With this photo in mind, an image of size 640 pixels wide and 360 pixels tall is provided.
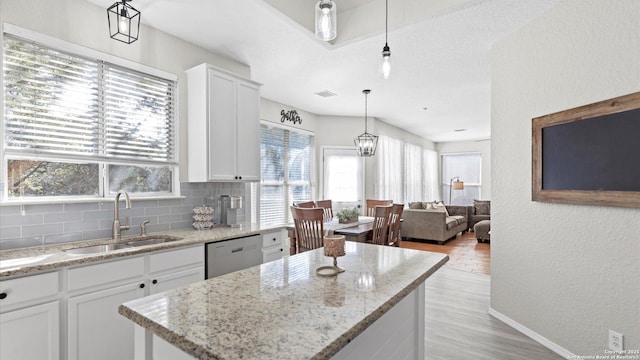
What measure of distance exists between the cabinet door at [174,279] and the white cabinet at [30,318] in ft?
1.81

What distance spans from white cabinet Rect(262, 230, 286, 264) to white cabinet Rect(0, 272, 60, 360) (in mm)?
1621

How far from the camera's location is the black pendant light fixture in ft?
7.47

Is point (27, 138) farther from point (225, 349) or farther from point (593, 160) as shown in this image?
point (593, 160)

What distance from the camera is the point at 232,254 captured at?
2756 millimetres

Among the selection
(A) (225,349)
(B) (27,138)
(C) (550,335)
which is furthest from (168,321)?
(C) (550,335)

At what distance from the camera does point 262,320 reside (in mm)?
973

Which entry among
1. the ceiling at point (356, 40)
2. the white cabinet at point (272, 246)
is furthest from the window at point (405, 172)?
the white cabinet at point (272, 246)

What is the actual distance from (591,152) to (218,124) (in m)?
3.06

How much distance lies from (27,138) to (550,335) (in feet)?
13.6

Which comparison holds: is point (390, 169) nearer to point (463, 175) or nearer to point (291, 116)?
point (291, 116)

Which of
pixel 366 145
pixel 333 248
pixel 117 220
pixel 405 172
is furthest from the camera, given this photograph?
pixel 405 172

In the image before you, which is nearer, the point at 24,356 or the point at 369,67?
the point at 24,356

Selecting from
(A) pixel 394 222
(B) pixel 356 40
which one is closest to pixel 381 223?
(A) pixel 394 222

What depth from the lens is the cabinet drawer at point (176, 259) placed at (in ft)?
7.29
